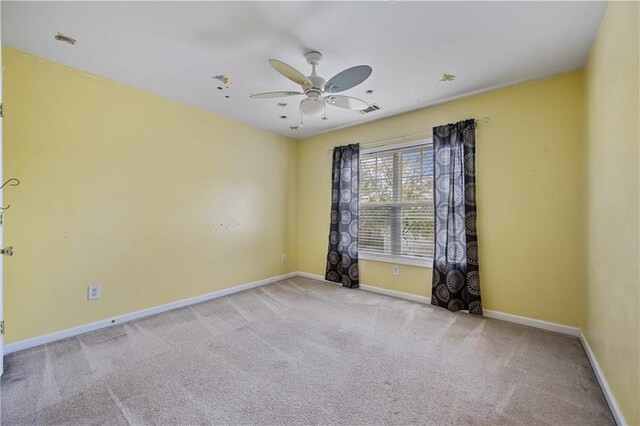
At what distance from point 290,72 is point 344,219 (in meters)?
2.44

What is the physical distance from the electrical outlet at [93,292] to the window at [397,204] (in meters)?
3.00

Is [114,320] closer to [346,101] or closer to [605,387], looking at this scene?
[346,101]

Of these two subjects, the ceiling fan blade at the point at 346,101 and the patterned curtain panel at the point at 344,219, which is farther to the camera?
the patterned curtain panel at the point at 344,219

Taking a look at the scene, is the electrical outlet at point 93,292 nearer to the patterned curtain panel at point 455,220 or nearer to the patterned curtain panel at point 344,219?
the patterned curtain panel at point 344,219

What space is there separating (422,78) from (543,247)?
1.97 meters

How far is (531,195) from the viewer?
2646 mm

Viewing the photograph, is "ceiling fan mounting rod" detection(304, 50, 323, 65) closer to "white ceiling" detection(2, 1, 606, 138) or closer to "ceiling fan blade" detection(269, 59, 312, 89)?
"white ceiling" detection(2, 1, 606, 138)

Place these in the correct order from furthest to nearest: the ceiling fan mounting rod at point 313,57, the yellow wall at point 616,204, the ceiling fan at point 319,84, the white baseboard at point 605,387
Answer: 1. the ceiling fan mounting rod at point 313,57
2. the ceiling fan at point 319,84
3. the white baseboard at point 605,387
4. the yellow wall at point 616,204

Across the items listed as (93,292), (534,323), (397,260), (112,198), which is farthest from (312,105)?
(534,323)

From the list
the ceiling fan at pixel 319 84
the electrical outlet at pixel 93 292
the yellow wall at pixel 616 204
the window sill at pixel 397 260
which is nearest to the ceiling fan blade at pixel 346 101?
the ceiling fan at pixel 319 84

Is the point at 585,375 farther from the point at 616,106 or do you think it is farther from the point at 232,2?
the point at 232,2

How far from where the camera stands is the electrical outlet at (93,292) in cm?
253

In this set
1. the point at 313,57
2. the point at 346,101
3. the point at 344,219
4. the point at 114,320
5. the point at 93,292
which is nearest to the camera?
the point at 313,57

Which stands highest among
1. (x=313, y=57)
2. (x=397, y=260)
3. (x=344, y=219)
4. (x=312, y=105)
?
(x=313, y=57)
